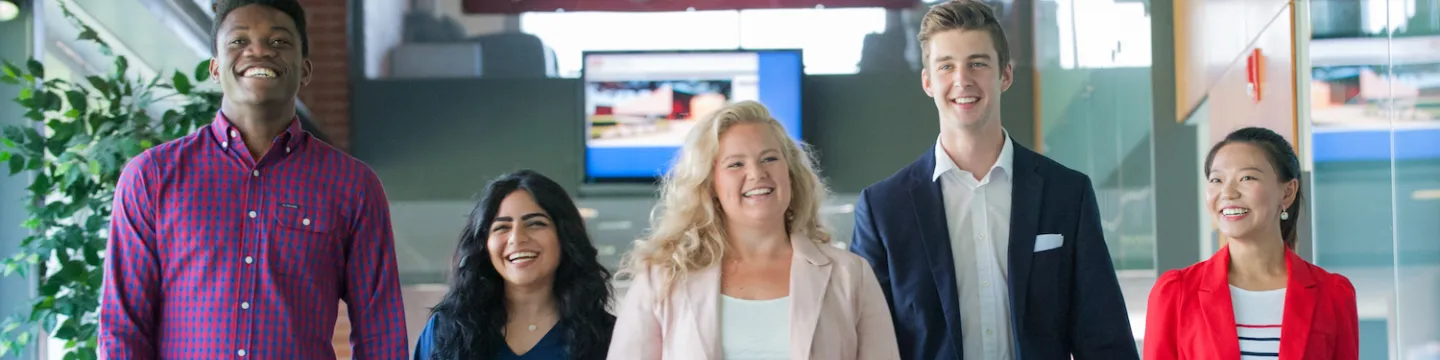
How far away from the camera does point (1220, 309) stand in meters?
3.02

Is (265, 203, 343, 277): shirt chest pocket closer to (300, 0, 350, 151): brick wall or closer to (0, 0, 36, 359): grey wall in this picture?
(0, 0, 36, 359): grey wall

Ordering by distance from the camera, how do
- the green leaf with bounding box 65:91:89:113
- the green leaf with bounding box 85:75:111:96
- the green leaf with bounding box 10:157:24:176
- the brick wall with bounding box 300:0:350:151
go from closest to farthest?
1. the green leaf with bounding box 10:157:24:176
2. the green leaf with bounding box 65:91:89:113
3. the green leaf with bounding box 85:75:111:96
4. the brick wall with bounding box 300:0:350:151

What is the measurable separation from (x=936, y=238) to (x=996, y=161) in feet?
0.69

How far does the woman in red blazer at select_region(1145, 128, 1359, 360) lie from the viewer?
2.97 meters

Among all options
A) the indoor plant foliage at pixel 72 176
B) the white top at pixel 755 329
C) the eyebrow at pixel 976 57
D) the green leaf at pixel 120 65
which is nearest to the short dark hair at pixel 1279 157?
the eyebrow at pixel 976 57

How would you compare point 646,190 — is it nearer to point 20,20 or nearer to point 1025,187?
point 20,20

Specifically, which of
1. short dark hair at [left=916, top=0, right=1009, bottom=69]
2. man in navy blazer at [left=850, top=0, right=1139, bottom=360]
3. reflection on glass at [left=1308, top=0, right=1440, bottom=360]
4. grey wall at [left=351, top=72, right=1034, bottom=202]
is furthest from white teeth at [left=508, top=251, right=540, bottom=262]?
grey wall at [left=351, top=72, right=1034, bottom=202]

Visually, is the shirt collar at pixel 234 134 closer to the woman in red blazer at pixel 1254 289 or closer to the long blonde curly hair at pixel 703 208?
the long blonde curly hair at pixel 703 208

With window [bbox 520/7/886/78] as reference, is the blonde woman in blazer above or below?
below

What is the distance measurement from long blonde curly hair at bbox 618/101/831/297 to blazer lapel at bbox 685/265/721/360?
3 centimetres

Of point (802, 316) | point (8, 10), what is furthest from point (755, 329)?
point (8, 10)

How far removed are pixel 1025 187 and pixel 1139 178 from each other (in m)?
3.13

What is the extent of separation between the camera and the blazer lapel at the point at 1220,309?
2.99m

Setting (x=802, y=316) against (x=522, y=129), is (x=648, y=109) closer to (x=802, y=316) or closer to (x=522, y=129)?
(x=522, y=129)
